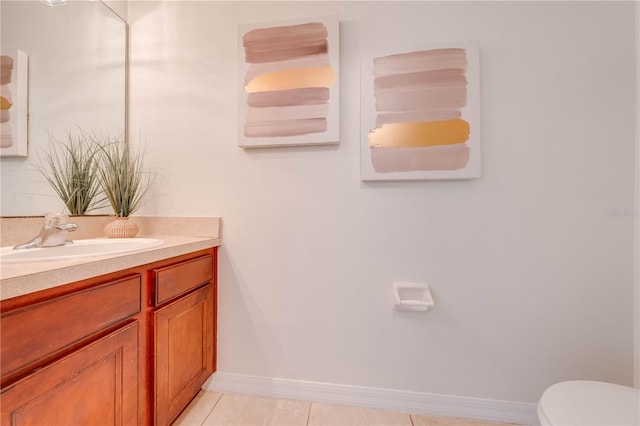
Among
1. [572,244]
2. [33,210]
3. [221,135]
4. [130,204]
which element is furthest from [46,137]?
[572,244]

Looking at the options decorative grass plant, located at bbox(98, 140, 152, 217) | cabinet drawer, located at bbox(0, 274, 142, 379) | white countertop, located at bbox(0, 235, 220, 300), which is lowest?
cabinet drawer, located at bbox(0, 274, 142, 379)

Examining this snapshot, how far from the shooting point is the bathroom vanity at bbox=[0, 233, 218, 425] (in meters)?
0.56

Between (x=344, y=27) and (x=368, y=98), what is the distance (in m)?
0.39

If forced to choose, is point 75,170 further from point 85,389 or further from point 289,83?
point 289,83

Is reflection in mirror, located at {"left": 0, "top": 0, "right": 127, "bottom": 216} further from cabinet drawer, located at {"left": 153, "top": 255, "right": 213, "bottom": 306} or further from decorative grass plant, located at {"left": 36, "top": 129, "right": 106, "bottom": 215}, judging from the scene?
cabinet drawer, located at {"left": 153, "top": 255, "right": 213, "bottom": 306}

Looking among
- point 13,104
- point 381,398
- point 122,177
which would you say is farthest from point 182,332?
point 13,104

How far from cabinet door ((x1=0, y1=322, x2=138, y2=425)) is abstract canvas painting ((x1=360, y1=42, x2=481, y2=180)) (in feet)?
3.69

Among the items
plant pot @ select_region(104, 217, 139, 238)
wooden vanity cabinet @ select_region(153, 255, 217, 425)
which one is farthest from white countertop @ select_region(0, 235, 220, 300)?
plant pot @ select_region(104, 217, 139, 238)

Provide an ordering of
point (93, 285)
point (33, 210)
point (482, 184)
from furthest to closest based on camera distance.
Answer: point (482, 184)
point (33, 210)
point (93, 285)

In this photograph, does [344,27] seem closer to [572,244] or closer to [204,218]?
[204,218]

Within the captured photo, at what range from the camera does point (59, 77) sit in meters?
1.14

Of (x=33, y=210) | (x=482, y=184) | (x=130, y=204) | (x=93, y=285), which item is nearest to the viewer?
(x=93, y=285)

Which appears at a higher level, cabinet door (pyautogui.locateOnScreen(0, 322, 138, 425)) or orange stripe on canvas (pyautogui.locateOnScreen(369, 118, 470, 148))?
orange stripe on canvas (pyautogui.locateOnScreen(369, 118, 470, 148))

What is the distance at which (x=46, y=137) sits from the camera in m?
1.07
